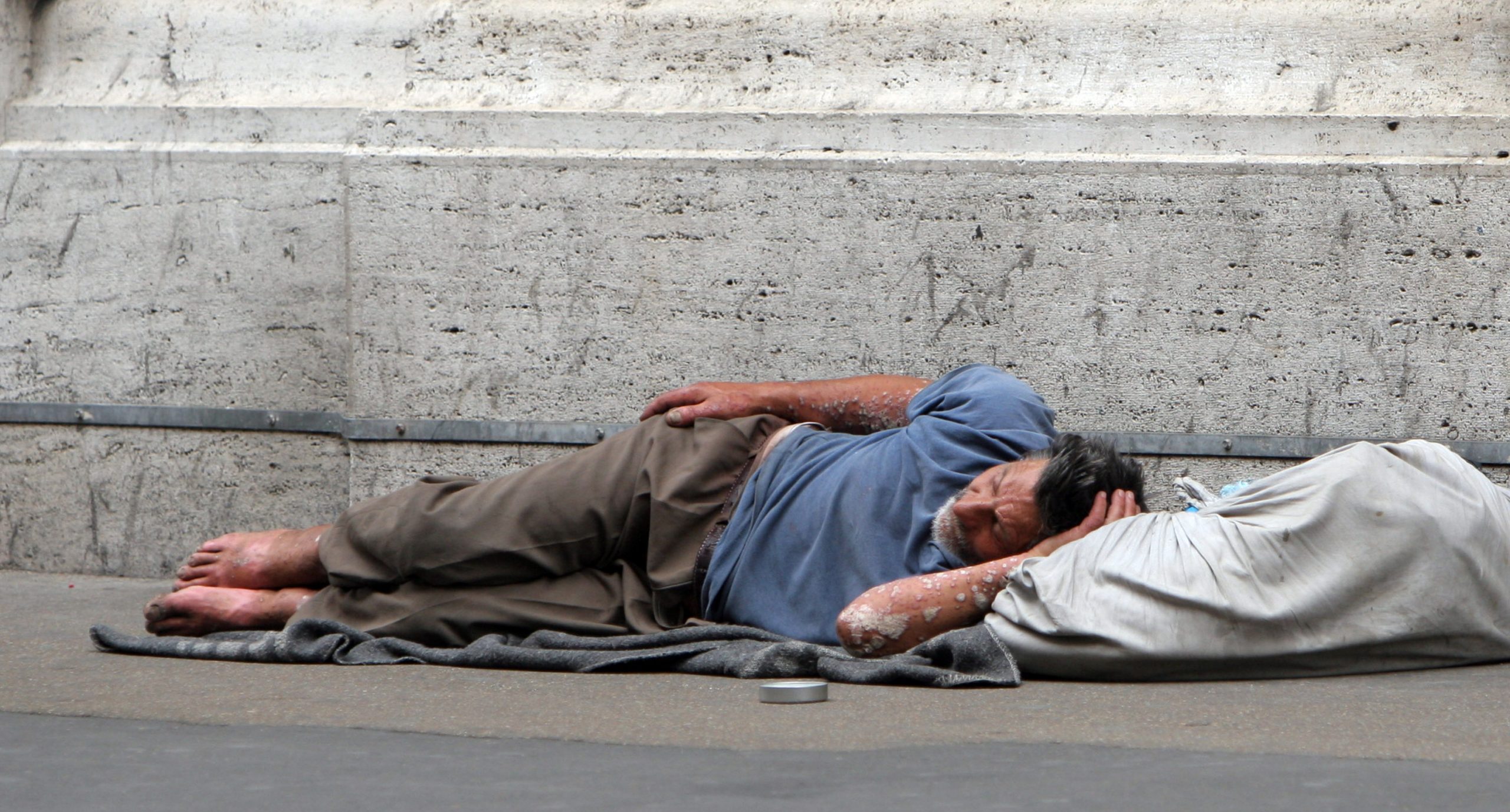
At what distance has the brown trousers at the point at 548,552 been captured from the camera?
3.74 metres

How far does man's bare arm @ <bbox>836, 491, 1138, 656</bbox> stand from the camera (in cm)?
326

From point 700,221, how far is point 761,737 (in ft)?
7.61

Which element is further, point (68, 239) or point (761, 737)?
point (68, 239)

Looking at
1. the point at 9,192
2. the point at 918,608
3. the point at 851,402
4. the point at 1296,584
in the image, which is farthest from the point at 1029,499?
the point at 9,192

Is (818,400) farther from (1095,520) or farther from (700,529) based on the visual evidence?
(1095,520)

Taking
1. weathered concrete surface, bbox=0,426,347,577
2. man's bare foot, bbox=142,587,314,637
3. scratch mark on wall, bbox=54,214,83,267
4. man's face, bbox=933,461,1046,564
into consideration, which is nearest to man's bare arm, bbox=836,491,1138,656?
man's face, bbox=933,461,1046,564

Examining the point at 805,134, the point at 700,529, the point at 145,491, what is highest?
the point at 805,134

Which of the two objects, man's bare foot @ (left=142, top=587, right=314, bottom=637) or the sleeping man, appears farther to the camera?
man's bare foot @ (left=142, top=587, right=314, bottom=637)

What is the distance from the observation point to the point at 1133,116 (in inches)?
→ 177

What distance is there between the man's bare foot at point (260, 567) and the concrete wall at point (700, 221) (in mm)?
827

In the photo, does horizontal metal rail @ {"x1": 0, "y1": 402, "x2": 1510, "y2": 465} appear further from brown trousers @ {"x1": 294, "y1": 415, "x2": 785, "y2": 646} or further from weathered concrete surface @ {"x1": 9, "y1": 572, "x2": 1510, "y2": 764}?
weathered concrete surface @ {"x1": 9, "y1": 572, "x2": 1510, "y2": 764}

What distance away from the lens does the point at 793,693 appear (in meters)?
2.96

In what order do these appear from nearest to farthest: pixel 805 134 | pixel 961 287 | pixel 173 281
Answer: pixel 961 287 → pixel 805 134 → pixel 173 281

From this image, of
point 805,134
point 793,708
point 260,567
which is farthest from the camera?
point 805,134
